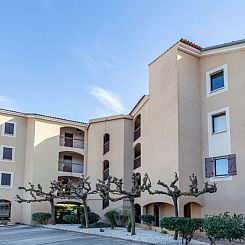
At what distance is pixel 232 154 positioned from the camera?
20.8 meters

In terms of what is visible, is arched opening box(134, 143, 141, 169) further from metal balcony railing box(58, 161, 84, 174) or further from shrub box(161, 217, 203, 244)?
shrub box(161, 217, 203, 244)

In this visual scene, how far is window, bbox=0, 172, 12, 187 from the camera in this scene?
105 ft

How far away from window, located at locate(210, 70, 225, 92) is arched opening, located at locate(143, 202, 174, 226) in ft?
26.5

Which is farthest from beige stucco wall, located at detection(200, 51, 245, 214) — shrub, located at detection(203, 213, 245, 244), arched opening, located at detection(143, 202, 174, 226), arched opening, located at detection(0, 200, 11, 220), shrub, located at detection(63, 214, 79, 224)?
arched opening, located at detection(0, 200, 11, 220)

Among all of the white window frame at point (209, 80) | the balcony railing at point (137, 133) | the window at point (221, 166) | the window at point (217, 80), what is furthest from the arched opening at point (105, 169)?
the window at point (217, 80)

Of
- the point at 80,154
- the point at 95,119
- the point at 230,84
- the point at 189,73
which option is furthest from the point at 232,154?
the point at 80,154

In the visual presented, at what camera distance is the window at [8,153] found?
107 ft

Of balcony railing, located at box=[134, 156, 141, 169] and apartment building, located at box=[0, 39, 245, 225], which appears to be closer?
apartment building, located at box=[0, 39, 245, 225]

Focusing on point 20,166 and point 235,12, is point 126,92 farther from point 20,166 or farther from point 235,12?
point 20,166

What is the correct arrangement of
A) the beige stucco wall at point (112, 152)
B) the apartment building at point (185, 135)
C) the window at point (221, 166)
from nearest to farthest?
1. the window at point (221, 166)
2. the apartment building at point (185, 135)
3. the beige stucco wall at point (112, 152)

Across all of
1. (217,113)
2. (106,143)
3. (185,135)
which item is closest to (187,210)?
(185,135)

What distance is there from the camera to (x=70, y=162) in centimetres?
3588

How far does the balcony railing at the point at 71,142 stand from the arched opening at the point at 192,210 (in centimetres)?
1621

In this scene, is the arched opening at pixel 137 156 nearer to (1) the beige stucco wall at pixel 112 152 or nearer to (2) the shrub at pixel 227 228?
(1) the beige stucco wall at pixel 112 152
